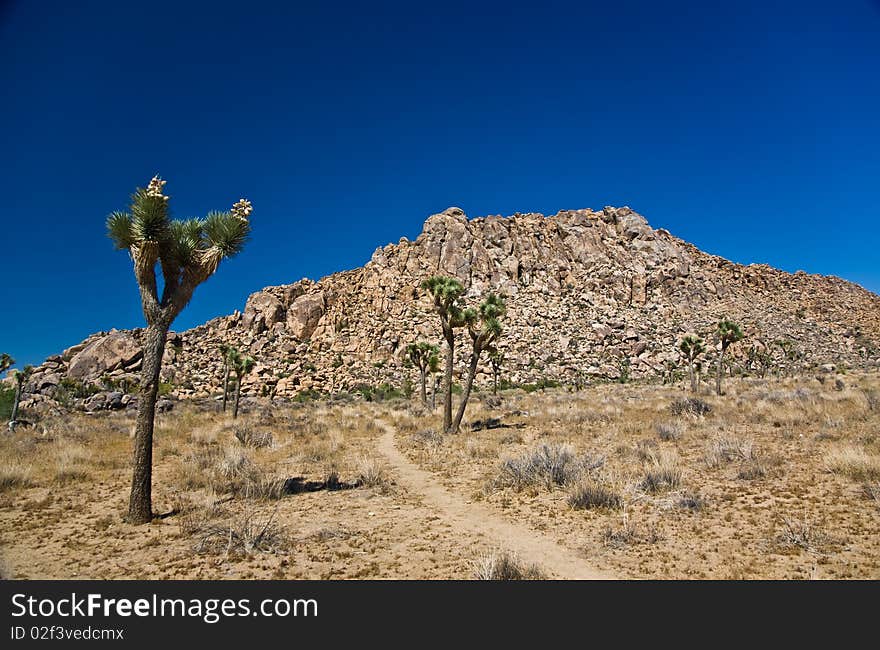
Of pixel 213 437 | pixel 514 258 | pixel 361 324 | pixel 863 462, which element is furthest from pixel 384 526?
pixel 514 258

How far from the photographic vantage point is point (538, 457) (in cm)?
1152

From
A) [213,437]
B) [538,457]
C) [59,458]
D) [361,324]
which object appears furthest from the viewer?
[361,324]

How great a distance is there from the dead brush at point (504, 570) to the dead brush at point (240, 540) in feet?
10.4

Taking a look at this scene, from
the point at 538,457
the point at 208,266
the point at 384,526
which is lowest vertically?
the point at 384,526

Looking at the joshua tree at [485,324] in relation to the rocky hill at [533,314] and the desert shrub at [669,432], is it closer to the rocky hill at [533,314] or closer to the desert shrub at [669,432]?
the desert shrub at [669,432]

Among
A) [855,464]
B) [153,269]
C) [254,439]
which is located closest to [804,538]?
[855,464]

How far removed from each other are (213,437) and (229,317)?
2508 inches

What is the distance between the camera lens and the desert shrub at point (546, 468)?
10664 millimetres

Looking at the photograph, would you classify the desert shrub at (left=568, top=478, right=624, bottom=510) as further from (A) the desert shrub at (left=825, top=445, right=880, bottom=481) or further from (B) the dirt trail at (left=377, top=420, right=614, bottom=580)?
(A) the desert shrub at (left=825, top=445, right=880, bottom=481)

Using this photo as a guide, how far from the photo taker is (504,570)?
227 inches

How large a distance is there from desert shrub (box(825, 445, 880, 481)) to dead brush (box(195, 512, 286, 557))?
35.3 feet

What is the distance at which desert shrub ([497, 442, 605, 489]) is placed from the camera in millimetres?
10664
